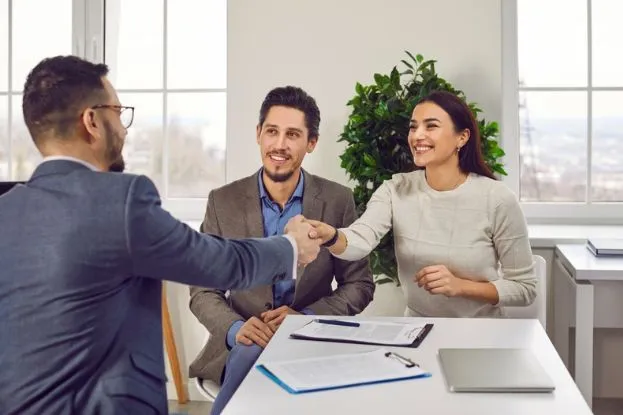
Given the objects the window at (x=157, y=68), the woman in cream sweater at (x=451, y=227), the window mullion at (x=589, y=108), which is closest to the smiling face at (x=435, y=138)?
the woman in cream sweater at (x=451, y=227)

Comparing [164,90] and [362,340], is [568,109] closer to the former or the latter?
[164,90]

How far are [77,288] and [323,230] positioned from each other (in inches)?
45.2

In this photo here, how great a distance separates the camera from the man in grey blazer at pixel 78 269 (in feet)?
4.94

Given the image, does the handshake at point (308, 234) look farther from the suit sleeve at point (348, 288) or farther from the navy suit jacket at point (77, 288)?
the navy suit jacket at point (77, 288)

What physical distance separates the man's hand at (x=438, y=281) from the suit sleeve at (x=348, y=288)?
0.91 feet

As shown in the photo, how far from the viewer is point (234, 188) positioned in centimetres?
279

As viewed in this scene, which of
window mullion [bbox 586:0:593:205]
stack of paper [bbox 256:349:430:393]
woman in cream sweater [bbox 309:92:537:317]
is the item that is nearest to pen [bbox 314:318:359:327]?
stack of paper [bbox 256:349:430:393]

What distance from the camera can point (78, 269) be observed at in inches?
59.6

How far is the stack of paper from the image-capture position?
5.44 ft

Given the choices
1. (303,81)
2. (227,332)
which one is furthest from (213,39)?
(227,332)

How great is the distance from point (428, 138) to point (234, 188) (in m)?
0.69

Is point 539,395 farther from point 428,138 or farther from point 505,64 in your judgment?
point 505,64

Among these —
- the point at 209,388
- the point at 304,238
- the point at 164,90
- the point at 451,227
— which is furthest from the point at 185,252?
the point at 164,90

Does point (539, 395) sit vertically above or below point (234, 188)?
below
